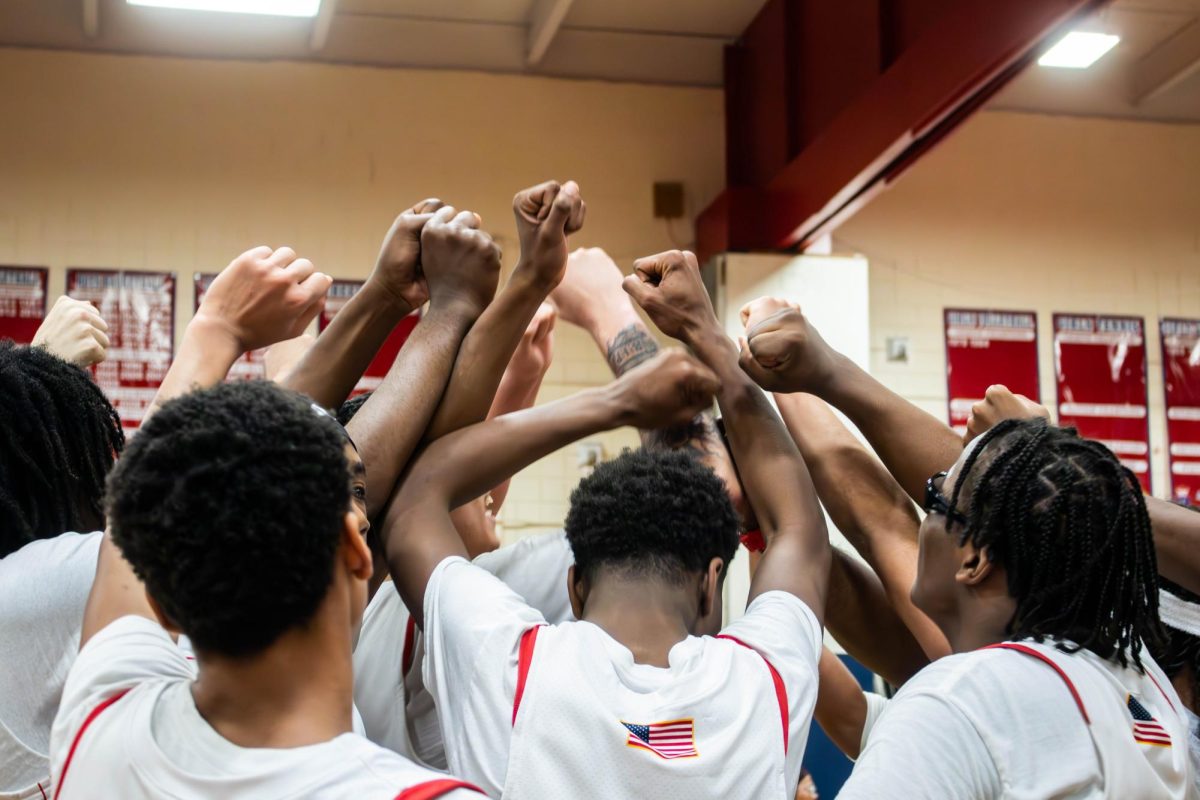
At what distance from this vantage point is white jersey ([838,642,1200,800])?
134 cm

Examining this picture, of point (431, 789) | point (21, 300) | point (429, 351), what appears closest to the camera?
point (431, 789)

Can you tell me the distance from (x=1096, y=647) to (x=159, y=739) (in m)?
1.08

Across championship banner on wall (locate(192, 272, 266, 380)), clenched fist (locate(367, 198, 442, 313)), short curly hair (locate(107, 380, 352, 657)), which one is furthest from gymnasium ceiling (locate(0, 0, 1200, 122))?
short curly hair (locate(107, 380, 352, 657))

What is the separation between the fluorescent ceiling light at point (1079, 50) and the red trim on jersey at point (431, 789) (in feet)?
18.8

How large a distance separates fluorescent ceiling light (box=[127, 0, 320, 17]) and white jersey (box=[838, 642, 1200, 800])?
5.05m

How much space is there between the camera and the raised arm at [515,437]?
183 centimetres

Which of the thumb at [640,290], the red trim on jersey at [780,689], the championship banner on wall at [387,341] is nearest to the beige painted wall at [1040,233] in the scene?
Result: the championship banner on wall at [387,341]

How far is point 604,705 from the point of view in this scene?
1.46m

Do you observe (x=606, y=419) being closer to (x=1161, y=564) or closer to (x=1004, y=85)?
(x=1161, y=564)

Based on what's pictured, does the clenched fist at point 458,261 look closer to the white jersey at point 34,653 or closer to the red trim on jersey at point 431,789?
the white jersey at point 34,653

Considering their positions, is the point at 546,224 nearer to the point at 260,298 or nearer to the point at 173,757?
the point at 260,298

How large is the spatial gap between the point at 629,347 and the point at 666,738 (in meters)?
1.17

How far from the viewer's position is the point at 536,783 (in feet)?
4.69

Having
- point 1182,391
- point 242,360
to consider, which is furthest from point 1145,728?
point 1182,391
